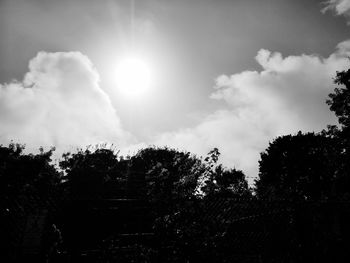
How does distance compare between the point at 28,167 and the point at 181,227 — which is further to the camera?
the point at 28,167

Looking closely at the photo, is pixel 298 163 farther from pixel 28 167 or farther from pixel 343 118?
pixel 28 167

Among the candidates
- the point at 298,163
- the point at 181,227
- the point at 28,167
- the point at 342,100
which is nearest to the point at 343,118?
the point at 342,100

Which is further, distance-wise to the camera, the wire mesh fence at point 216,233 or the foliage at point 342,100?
the foliage at point 342,100

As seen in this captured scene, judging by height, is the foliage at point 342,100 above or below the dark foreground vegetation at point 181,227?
above

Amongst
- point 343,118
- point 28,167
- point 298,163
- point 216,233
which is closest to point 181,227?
point 216,233

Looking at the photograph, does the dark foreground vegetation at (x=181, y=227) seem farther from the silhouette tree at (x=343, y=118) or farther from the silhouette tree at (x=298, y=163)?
the silhouette tree at (x=298, y=163)

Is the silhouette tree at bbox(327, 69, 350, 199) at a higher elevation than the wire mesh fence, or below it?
higher

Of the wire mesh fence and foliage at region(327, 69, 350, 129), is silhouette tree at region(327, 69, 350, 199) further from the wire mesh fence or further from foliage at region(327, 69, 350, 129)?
the wire mesh fence

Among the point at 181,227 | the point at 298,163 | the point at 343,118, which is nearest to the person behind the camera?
the point at 181,227

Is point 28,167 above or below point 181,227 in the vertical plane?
above

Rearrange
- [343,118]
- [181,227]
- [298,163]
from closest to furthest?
1. [181,227]
2. [343,118]
3. [298,163]

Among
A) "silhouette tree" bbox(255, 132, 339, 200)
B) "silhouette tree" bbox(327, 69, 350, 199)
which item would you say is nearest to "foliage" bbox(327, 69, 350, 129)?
"silhouette tree" bbox(327, 69, 350, 199)

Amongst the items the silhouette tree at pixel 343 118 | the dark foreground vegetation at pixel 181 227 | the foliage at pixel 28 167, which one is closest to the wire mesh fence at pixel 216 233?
the dark foreground vegetation at pixel 181 227

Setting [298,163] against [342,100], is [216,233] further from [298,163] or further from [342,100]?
[298,163]
